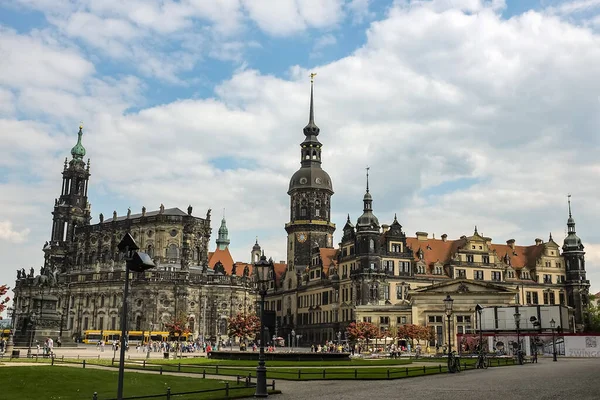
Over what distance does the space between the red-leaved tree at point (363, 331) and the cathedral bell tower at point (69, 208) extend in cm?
8654

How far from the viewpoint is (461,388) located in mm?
28422

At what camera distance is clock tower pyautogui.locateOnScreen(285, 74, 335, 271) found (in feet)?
387

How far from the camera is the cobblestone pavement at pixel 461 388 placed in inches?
984

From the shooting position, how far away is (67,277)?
130 m

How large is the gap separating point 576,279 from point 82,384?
311 feet

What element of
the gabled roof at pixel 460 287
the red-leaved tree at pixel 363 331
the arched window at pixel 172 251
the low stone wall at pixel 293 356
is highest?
the arched window at pixel 172 251

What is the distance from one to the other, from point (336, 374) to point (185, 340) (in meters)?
77.0

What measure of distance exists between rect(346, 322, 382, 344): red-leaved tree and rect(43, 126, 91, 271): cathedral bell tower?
284ft

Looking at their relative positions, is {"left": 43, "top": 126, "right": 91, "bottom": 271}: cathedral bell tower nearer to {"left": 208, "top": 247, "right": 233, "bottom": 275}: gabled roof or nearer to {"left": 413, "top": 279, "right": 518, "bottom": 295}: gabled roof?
{"left": 208, "top": 247, "right": 233, "bottom": 275}: gabled roof

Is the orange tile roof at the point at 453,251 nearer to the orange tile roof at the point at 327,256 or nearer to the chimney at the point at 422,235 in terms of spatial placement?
the chimney at the point at 422,235

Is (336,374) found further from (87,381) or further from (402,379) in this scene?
(87,381)

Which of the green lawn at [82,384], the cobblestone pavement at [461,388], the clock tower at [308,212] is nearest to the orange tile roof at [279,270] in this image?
the clock tower at [308,212]

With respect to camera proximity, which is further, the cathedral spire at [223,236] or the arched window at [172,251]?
the cathedral spire at [223,236]

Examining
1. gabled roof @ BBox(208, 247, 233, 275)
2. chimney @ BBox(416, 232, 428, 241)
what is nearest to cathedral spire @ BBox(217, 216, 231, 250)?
gabled roof @ BBox(208, 247, 233, 275)
